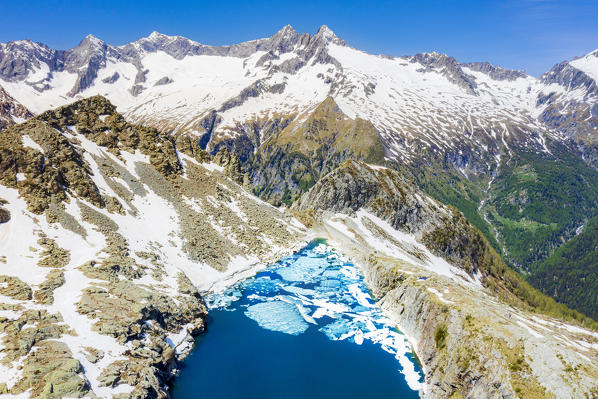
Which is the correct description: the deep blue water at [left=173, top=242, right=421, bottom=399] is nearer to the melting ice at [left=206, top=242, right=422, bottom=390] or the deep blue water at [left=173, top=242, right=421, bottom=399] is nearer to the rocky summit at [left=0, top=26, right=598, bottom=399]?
the melting ice at [left=206, top=242, right=422, bottom=390]

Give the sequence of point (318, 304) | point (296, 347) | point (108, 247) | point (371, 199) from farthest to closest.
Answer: point (371, 199)
point (318, 304)
point (108, 247)
point (296, 347)

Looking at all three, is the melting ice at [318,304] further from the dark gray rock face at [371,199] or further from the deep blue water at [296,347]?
the dark gray rock face at [371,199]

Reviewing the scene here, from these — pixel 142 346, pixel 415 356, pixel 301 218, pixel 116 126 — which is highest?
pixel 116 126

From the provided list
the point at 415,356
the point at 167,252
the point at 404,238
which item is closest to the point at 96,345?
the point at 167,252

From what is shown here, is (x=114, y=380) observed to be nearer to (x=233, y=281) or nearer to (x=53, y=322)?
(x=53, y=322)

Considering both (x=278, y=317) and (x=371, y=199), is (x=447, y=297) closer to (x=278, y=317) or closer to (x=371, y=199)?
(x=278, y=317)

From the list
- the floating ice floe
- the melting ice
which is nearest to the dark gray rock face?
the melting ice

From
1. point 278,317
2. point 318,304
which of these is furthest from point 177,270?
point 318,304
